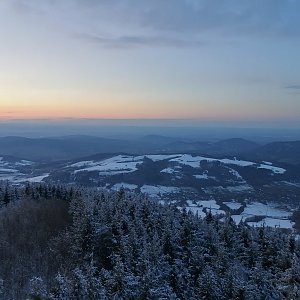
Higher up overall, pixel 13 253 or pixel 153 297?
pixel 153 297

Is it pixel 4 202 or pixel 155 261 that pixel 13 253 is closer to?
pixel 155 261

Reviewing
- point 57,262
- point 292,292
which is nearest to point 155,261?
point 57,262

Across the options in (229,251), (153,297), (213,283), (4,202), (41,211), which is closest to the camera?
(153,297)

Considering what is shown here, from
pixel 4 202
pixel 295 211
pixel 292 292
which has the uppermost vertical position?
pixel 292 292

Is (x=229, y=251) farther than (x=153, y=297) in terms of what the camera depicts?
Yes

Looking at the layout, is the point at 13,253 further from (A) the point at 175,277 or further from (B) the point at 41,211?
(A) the point at 175,277

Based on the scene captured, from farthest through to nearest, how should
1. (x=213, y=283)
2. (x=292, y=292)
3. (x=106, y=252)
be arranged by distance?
(x=106, y=252)
(x=213, y=283)
(x=292, y=292)
